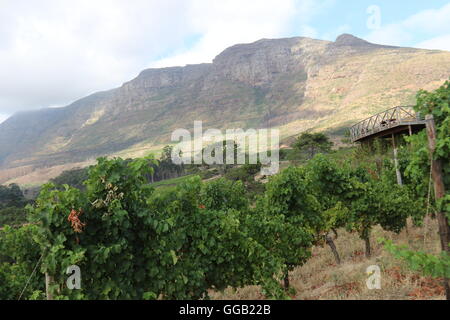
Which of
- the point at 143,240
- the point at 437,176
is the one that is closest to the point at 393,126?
the point at 437,176

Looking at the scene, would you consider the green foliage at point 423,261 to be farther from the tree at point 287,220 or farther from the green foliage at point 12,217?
the green foliage at point 12,217

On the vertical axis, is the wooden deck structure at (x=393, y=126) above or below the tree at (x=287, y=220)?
above

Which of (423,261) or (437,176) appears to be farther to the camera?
(437,176)

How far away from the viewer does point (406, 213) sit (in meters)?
13.5

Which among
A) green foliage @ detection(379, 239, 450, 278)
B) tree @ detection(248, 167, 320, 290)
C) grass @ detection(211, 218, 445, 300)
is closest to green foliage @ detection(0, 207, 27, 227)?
grass @ detection(211, 218, 445, 300)

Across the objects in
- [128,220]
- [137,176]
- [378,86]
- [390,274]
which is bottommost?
[390,274]

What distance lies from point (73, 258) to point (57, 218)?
0.62 m

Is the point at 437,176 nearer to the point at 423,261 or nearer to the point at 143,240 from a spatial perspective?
the point at 423,261

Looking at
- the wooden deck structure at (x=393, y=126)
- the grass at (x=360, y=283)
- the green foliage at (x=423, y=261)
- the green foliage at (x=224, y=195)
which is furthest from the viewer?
the wooden deck structure at (x=393, y=126)

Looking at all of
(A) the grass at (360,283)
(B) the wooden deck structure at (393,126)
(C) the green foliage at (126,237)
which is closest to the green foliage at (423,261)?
(A) the grass at (360,283)

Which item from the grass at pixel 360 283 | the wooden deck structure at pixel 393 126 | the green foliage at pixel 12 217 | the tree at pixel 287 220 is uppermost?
the wooden deck structure at pixel 393 126

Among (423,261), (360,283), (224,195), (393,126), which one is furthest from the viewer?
(393,126)

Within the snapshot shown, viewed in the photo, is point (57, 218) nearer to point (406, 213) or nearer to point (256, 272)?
point (256, 272)
